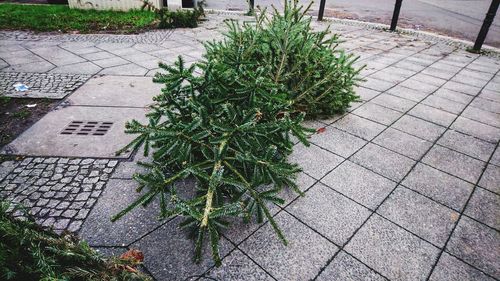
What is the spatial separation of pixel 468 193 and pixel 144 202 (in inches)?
118

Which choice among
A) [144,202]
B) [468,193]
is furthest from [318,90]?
[144,202]

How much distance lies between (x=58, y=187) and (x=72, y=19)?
8124 millimetres

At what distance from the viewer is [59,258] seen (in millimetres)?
1458

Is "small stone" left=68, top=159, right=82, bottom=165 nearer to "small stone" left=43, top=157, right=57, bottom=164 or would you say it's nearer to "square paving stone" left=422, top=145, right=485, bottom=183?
"small stone" left=43, top=157, right=57, bottom=164

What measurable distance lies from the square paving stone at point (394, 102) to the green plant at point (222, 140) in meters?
1.72

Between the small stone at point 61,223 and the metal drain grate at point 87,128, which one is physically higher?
the metal drain grate at point 87,128

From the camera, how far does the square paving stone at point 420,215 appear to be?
2.56 metres

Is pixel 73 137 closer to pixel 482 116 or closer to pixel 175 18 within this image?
pixel 482 116

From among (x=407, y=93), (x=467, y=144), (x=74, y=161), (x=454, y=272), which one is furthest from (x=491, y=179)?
(x=74, y=161)

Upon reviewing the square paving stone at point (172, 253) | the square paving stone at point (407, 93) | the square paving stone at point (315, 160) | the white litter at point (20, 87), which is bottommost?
the square paving stone at point (172, 253)

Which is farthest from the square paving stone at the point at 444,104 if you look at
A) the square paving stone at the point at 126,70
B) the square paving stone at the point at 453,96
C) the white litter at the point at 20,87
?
the white litter at the point at 20,87

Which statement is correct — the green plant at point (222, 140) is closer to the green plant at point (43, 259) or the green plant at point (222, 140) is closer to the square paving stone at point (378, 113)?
the green plant at point (43, 259)

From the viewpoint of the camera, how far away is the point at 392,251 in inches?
93.8

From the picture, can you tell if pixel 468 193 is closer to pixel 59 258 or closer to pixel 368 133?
pixel 368 133
